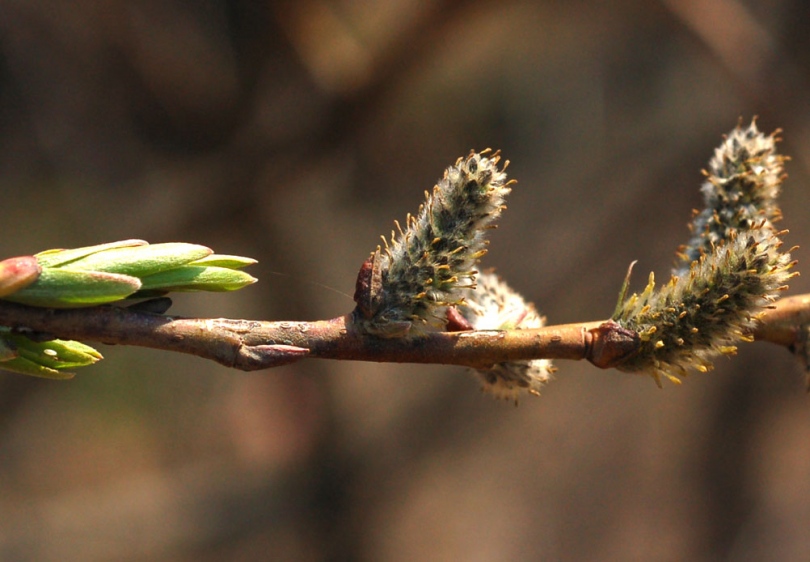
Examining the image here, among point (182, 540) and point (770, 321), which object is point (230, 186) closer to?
point (182, 540)

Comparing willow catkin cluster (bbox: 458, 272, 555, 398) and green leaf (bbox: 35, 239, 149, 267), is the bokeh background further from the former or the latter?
green leaf (bbox: 35, 239, 149, 267)

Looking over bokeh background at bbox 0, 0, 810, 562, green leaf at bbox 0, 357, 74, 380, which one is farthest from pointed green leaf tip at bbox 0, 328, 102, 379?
bokeh background at bbox 0, 0, 810, 562

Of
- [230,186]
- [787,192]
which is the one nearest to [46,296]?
[230,186]

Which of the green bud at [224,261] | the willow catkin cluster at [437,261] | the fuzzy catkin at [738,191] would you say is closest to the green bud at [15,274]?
the green bud at [224,261]

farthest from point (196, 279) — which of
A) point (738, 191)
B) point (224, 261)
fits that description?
point (738, 191)

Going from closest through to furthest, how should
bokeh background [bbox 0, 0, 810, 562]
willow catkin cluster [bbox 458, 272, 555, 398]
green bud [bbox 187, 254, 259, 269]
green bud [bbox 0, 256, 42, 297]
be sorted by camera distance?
green bud [bbox 0, 256, 42, 297] → green bud [bbox 187, 254, 259, 269] → willow catkin cluster [bbox 458, 272, 555, 398] → bokeh background [bbox 0, 0, 810, 562]

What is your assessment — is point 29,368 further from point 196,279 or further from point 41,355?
point 196,279
